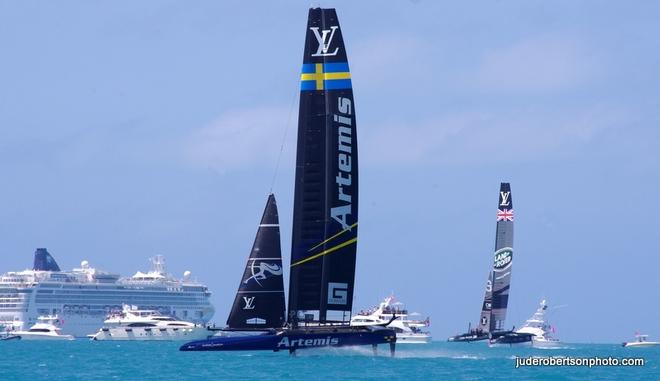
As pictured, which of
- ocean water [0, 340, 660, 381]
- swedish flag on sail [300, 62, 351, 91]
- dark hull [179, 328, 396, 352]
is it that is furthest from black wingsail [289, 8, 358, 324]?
ocean water [0, 340, 660, 381]

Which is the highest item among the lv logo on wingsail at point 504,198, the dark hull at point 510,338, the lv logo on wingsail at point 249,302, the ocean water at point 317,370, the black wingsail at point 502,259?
the lv logo on wingsail at point 504,198

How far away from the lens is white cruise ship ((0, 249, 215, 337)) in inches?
6939

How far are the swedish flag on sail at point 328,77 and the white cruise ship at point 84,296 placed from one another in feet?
404

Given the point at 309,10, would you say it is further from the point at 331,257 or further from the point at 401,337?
the point at 401,337

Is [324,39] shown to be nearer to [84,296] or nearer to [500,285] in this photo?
[500,285]

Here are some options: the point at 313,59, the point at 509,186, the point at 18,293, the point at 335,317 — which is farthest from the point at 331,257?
the point at 18,293

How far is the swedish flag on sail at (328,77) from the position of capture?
53.1 meters

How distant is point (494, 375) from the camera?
49531 mm

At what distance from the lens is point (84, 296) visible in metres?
178

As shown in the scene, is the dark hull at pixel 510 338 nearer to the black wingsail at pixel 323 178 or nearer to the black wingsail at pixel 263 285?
the black wingsail at pixel 263 285

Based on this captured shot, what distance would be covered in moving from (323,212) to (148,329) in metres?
91.1

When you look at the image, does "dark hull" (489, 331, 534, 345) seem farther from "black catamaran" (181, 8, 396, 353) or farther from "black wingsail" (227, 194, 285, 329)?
"black catamaran" (181, 8, 396, 353)

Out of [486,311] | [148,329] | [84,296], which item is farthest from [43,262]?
[486,311]

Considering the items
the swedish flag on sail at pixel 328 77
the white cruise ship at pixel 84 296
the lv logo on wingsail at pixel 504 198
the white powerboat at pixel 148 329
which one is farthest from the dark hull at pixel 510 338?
the white cruise ship at pixel 84 296
